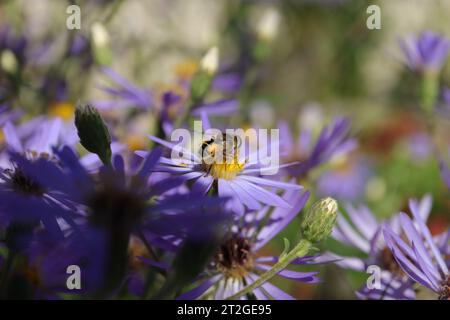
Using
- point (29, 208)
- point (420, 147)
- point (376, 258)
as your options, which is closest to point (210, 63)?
point (376, 258)

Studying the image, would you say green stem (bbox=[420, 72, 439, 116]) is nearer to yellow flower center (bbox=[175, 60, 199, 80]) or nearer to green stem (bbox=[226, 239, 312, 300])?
yellow flower center (bbox=[175, 60, 199, 80])

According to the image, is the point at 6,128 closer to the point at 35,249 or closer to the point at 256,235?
the point at 35,249

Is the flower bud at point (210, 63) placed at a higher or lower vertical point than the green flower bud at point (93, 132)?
higher

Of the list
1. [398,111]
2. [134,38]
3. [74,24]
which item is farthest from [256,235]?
[398,111]

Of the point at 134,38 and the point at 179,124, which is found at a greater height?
the point at 134,38

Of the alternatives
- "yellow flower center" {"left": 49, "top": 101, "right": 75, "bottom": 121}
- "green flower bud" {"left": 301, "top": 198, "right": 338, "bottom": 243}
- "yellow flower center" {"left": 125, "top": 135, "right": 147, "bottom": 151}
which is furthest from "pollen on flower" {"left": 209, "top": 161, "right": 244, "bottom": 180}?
"yellow flower center" {"left": 49, "top": 101, "right": 75, "bottom": 121}

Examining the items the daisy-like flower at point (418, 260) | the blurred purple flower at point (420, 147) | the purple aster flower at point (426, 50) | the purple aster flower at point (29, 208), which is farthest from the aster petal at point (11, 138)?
the blurred purple flower at point (420, 147)

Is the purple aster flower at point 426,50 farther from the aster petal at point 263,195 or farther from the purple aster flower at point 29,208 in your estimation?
the purple aster flower at point 29,208
